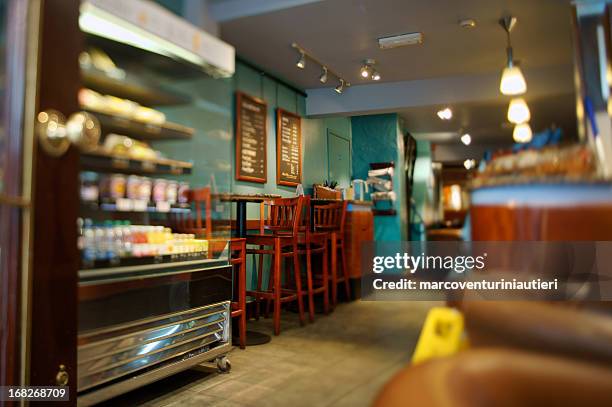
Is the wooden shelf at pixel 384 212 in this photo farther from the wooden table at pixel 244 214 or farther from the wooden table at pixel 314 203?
the wooden table at pixel 244 214

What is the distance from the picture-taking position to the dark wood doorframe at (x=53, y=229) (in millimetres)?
977

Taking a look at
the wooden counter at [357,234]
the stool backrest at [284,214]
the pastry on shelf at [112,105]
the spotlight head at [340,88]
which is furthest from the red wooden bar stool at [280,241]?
the pastry on shelf at [112,105]

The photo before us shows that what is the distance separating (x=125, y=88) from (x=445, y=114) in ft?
2.36

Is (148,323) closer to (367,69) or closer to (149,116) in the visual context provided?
(149,116)

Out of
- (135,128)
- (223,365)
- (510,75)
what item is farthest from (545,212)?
(223,365)

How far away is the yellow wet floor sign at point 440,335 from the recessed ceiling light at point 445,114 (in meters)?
0.37

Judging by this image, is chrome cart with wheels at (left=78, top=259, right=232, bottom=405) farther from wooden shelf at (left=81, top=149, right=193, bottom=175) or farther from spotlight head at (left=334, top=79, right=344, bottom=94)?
spotlight head at (left=334, top=79, right=344, bottom=94)

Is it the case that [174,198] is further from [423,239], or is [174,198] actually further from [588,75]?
[588,75]

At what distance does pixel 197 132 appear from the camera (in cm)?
110

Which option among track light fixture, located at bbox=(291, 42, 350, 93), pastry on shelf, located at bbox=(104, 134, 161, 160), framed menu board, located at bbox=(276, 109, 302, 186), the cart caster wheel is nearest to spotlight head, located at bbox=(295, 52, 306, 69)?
track light fixture, located at bbox=(291, 42, 350, 93)

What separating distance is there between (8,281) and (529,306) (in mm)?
1096

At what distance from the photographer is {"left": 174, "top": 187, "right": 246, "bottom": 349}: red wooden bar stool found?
3.92ft

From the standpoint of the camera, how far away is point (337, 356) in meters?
0.87

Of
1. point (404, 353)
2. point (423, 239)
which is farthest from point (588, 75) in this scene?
point (404, 353)
